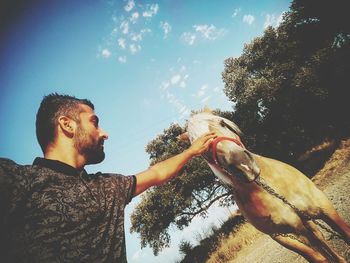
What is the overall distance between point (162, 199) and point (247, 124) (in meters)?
7.92

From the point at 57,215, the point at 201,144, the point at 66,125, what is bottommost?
the point at 57,215

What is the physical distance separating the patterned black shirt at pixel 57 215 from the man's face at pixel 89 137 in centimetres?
22

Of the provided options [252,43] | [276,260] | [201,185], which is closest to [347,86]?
[252,43]

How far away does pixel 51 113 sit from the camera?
84.4 inches

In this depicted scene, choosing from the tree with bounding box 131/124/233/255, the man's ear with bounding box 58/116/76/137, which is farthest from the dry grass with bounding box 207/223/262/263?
the man's ear with bounding box 58/116/76/137

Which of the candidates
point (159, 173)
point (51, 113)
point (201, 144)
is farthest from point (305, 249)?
point (51, 113)

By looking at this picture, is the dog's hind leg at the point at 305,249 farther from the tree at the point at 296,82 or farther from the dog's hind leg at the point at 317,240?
the tree at the point at 296,82

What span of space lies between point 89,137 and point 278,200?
2.24 metres

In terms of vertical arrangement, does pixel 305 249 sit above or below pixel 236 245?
below

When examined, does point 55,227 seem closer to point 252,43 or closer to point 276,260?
point 276,260

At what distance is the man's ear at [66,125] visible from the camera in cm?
212

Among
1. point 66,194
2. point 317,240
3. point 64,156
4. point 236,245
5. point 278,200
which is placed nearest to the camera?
point 66,194

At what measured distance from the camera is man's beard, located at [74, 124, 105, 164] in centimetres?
214

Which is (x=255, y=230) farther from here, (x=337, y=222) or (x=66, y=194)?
(x=66, y=194)
